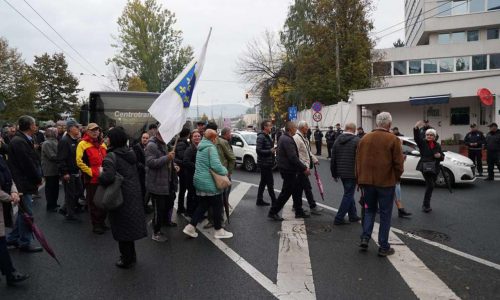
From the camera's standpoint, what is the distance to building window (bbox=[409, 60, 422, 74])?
38.3 meters

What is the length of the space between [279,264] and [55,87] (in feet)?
178

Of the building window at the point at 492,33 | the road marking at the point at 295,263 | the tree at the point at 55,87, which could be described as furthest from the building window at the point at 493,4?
the tree at the point at 55,87

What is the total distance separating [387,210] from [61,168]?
5750mm

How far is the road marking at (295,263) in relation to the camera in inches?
170

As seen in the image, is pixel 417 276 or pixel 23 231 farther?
pixel 23 231

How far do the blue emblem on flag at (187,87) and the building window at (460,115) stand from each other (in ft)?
78.6

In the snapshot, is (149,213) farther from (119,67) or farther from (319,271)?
Result: (119,67)

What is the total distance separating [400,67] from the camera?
3884 centimetres

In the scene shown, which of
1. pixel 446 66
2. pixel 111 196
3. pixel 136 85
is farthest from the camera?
pixel 136 85

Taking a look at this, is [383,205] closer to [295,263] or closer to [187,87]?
[295,263]

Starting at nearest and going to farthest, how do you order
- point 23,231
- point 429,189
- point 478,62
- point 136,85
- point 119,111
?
point 23,231 → point 429,189 → point 119,111 → point 478,62 → point 136,85

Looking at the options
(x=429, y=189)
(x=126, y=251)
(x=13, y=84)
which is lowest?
(x=126, y=251)

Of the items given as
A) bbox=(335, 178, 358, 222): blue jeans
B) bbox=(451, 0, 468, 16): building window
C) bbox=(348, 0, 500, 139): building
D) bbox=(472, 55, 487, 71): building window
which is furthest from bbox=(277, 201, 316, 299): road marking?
bbox=(451, 0, 468, 16): building window

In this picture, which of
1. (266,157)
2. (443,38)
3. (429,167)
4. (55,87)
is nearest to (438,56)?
(443,38)
